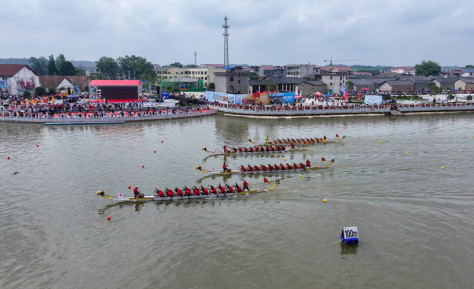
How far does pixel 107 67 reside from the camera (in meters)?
134

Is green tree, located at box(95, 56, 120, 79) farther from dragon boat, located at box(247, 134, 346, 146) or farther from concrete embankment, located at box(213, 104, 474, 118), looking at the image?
dragon boat, located at box(247, 134, 346, 146)

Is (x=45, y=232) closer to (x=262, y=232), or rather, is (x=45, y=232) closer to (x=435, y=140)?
(x=262, y=232)

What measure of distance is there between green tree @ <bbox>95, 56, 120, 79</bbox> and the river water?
10486 centimetres

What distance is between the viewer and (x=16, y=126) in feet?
170

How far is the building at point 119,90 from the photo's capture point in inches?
2803

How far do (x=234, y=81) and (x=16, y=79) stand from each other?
5244cm

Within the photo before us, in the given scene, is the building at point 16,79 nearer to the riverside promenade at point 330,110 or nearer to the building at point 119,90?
the building at point 119,90

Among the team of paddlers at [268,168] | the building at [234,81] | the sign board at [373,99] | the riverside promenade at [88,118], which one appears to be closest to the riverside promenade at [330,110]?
the sign board at [373,99]

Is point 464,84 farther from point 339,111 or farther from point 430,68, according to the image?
point 339,111

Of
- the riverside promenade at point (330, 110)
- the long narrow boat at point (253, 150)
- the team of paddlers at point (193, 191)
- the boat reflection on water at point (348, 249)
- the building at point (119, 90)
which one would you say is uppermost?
the building at point (119, 90)

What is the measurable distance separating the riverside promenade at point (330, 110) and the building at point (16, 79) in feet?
165

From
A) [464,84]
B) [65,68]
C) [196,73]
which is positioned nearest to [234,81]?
[196,73]

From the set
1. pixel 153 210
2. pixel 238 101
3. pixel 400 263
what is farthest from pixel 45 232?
pixel 238 101

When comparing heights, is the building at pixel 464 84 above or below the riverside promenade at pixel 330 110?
above
